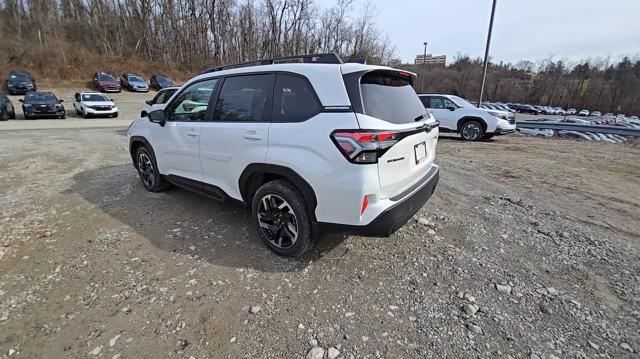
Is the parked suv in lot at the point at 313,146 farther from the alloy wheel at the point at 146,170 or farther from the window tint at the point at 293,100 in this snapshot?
the alloy wheel at the point at 146,170

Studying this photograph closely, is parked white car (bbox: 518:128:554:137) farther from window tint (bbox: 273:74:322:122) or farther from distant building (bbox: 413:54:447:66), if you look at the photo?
distant building (bbox: 413:54:447:66)

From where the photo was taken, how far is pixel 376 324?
7.04 ft

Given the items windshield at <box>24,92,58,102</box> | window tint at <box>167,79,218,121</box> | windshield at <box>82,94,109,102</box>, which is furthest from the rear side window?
windshield at <box>24,92,58,102</box>

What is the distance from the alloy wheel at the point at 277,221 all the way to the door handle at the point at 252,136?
1.83ft

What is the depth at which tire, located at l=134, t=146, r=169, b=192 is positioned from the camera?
4.41 metres

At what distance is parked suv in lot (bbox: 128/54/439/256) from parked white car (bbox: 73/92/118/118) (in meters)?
17.4

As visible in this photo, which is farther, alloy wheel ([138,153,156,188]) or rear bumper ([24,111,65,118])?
rear bumper ([24,111,65,118])

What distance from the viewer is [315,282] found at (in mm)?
2598

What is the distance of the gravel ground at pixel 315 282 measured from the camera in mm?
1984

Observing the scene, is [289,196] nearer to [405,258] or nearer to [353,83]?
[353,83]

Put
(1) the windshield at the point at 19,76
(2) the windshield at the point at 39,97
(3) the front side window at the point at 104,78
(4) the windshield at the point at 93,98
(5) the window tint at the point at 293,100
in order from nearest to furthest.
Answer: (5) the window tint at the point at 293,100 → (2) the windshield at the point at 39,97 → (4) the windshield at the point at 93,98 → (1) the windshield at the point at 19,76 → (3) the front side window at the point at 104,78

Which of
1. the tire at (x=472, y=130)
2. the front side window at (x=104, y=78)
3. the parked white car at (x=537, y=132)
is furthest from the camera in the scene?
the front side window at (x=104, y=78)

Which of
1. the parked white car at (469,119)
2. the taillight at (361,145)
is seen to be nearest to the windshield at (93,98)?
the parked white car at (469,119)

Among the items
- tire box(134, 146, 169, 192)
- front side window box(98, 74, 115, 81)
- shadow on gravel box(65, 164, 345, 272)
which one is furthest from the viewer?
front side window box(98, 74, 115, 81)
